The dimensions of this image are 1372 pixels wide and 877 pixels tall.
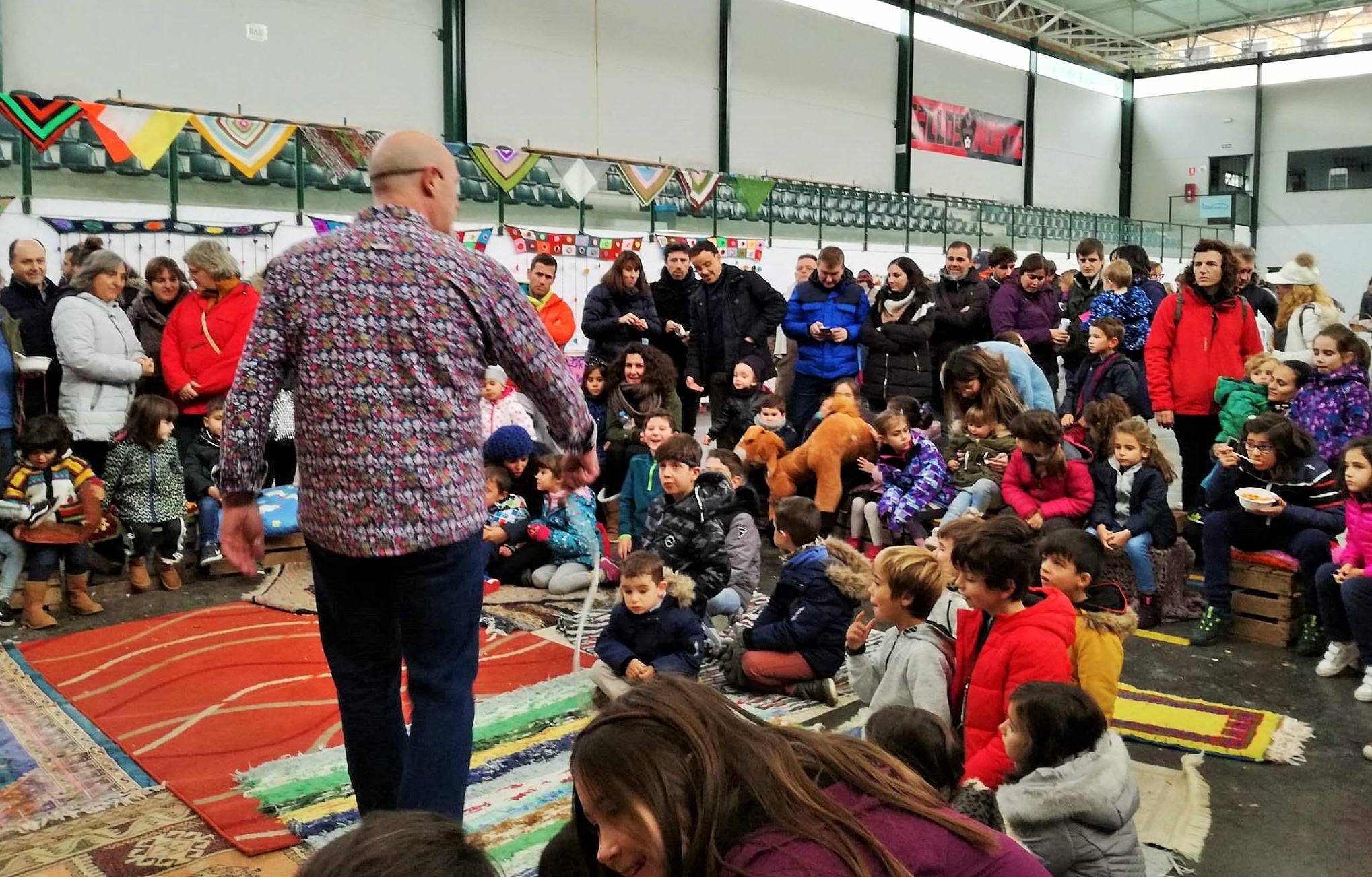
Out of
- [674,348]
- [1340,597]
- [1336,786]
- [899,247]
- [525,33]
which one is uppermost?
[525,33]

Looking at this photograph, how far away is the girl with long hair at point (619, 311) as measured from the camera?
23.1 feet

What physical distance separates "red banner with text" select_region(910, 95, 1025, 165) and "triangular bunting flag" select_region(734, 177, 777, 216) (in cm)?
493

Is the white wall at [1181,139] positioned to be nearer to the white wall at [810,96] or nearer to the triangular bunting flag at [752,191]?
the white wall at [810,96]

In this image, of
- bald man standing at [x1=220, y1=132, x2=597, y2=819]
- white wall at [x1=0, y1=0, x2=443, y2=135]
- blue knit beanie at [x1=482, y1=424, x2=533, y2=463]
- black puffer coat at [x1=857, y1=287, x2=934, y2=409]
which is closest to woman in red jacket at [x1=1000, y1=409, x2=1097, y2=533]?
black puffer coat at [x1=857, y1=287, x2=934, y2=409]

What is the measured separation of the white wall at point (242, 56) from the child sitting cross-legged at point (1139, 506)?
727cm

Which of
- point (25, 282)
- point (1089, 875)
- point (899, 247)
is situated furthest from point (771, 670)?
point (899, 247)

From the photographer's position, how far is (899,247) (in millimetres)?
14711

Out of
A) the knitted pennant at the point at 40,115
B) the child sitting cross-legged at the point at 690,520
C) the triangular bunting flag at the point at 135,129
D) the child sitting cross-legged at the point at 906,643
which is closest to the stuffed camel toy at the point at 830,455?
the child sitting cross-legged at the point at 690,520

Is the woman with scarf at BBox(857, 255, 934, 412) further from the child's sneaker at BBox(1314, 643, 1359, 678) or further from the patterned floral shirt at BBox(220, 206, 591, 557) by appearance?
the patterned floral shirt at BBox(220, 206, 591, 557)

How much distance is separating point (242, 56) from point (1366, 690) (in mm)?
8918

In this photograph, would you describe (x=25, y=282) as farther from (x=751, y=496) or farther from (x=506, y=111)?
(x=506, y=111)

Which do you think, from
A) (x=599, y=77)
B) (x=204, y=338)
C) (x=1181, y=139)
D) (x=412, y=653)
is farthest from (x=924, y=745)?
(x=1181, y=139)

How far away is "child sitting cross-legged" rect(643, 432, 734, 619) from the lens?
470 centimetres

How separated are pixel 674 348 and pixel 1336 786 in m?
4.83
